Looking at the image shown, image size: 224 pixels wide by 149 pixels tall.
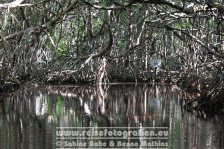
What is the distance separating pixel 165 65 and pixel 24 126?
12534mm

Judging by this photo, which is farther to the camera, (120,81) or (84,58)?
(120,81)

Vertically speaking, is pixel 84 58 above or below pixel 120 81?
above

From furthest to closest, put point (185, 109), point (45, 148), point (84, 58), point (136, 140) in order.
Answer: point (84, 58), point (185, 109), point (136, 140), point (45, 148)

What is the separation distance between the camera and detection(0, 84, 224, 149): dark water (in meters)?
6.70

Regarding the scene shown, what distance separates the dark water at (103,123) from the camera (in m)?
6.70

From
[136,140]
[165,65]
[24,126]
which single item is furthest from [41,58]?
[136,140]

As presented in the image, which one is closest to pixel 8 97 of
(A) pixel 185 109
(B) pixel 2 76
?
(B) pixel 2 76

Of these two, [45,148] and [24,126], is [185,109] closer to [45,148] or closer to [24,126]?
[24,126]

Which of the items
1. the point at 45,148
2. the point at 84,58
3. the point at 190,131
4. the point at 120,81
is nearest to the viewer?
the point at 45,148

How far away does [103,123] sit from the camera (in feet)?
27.7

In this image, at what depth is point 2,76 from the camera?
12500mm

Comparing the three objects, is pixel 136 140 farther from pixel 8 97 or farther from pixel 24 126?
pixel 8 97

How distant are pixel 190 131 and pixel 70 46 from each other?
10349 mm

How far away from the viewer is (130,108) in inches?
428
